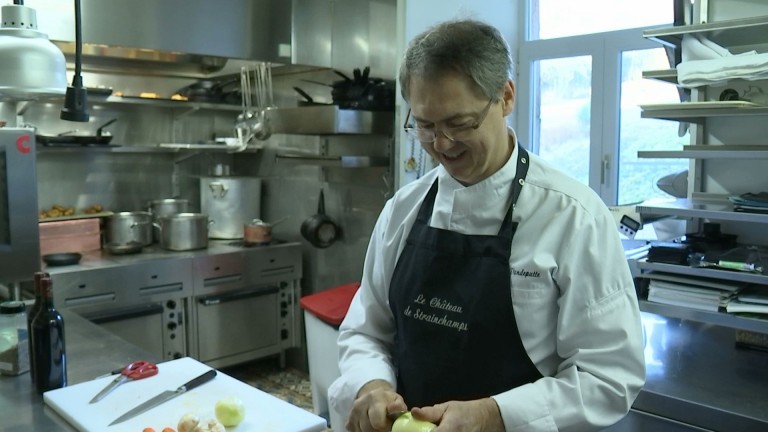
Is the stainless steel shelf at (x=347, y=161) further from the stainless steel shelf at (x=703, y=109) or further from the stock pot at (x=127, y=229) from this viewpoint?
the stainless steel shelf at (x=703, y=109)

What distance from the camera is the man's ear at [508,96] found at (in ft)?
3.90

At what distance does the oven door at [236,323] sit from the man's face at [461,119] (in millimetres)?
2634

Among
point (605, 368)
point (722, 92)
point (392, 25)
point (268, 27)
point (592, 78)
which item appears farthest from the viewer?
point (268, 27)

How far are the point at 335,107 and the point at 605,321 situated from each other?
93.3 inches

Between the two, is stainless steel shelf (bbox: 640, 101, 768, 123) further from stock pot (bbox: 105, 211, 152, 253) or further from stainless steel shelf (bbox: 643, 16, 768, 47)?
stock pot (bbox: 105, 211, 152, 253)

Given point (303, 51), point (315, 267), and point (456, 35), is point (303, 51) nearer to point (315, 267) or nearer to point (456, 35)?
point (315, 267)

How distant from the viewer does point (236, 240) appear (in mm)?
4035

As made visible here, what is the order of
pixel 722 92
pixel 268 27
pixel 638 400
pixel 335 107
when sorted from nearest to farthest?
pixel 638 400
pixel 722 92
pixel 335 107
pixel 268 27

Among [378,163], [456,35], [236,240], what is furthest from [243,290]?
[456,35]

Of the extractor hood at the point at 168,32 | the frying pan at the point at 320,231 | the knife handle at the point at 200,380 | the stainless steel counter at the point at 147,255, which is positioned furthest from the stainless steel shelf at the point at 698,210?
the extractor hood at the point at 168,32

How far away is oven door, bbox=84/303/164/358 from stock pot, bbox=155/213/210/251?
15.5 inches

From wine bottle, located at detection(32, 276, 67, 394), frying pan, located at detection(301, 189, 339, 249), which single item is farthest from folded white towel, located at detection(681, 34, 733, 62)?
frying pan, located at detection(301, 189, 339, 249)

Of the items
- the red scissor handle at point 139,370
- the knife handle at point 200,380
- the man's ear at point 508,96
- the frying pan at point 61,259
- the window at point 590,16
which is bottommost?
Result: the knife handle at point 200,380

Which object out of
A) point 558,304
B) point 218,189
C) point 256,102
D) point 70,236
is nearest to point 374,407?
point 558,304
